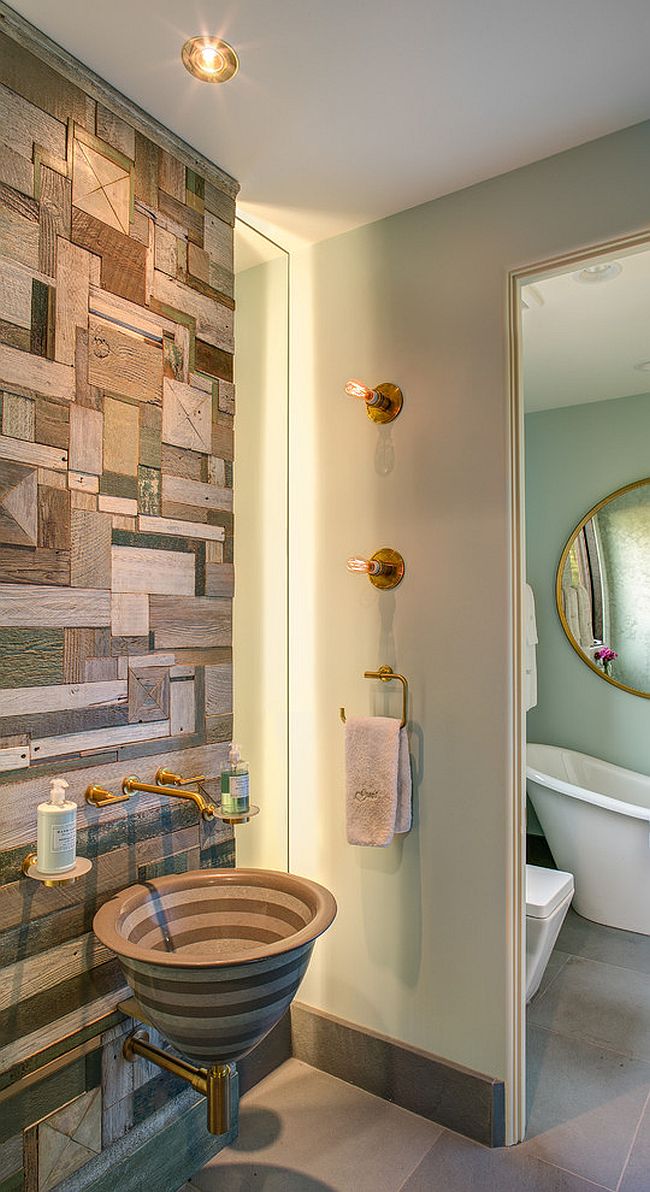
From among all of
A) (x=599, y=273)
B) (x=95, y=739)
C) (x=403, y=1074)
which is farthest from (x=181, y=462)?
(x=403, y=1074)

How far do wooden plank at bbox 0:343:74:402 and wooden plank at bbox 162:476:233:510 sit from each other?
13.0 inches

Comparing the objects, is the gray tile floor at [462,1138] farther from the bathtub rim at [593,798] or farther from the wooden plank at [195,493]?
the wooden plank at [195,493]

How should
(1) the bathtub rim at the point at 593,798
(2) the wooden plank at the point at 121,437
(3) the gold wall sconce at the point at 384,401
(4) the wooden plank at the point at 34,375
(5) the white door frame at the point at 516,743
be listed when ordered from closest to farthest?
(4) the wooden plank at the point at 34,375
(2) the wooden plank at the point at 121,437
(5) the white door frame at the point at 516,743
(3) the gold wall sconce at the point at 384,401
(1) the bathtub rim at the point at 593,798

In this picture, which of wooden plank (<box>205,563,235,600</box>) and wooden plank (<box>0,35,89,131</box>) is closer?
wooden plank (<box>0,35,89,131</box>)

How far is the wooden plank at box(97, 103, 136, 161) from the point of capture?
67.2 inches

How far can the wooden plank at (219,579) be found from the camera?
199 cm

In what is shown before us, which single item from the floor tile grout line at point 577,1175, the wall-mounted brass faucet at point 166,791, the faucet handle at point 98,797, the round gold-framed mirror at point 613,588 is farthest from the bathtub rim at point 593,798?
the faucet handle at point 98,797

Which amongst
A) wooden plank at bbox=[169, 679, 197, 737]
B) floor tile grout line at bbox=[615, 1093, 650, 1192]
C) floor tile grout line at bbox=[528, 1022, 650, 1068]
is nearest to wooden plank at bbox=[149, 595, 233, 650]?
wooden plank at bbox=[169, 679, 197, 737]

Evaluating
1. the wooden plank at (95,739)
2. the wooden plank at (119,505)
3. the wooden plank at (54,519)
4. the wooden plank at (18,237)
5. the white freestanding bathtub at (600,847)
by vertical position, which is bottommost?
the white freestanding bathtub at (600,847)

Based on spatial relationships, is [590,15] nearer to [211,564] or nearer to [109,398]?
[109,398]

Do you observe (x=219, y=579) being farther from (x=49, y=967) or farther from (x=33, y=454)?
(x=49, y=967)

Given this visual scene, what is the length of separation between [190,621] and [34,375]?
2.30 ft

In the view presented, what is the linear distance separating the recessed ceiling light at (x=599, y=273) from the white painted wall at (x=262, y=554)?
3.50 feet

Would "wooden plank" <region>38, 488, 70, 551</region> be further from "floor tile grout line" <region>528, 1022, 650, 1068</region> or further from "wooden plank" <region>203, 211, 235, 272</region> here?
"floor tile grout line" <region>528, 1022, 650, 1068</region>
